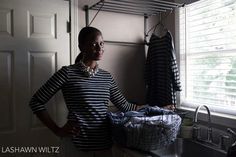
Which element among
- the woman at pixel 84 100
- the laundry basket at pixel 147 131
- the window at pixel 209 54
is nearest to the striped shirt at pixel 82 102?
the woman at pixel 84 100

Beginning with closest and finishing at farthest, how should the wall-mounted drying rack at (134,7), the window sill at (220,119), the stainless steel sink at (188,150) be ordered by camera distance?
the stainless steel sink at (188,150), the window sill at (220,119), the wall-mounted drying rack at (134,7)

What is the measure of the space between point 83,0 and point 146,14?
2.01 ft

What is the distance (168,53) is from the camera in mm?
2043

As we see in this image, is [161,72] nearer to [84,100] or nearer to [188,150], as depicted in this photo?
[188,150]

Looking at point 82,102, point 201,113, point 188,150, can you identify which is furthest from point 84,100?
point 201,113

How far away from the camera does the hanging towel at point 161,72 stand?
2.02m

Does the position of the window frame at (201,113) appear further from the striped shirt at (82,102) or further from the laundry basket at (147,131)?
the striped shirt at (82,102)

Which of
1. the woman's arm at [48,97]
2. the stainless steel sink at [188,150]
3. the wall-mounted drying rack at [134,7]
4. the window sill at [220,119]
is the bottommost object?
the stainless steel sink at [188,150]

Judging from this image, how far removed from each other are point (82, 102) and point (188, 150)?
825 mm

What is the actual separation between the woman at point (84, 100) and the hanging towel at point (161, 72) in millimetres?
614

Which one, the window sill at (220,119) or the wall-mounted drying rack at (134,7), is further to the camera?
the wall-mounted drying rack at (134,7)

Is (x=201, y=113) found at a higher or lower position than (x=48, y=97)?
lower

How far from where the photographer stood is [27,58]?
5.98ft

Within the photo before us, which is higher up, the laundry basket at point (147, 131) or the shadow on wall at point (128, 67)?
the shadow on wall at point (128, 67)
